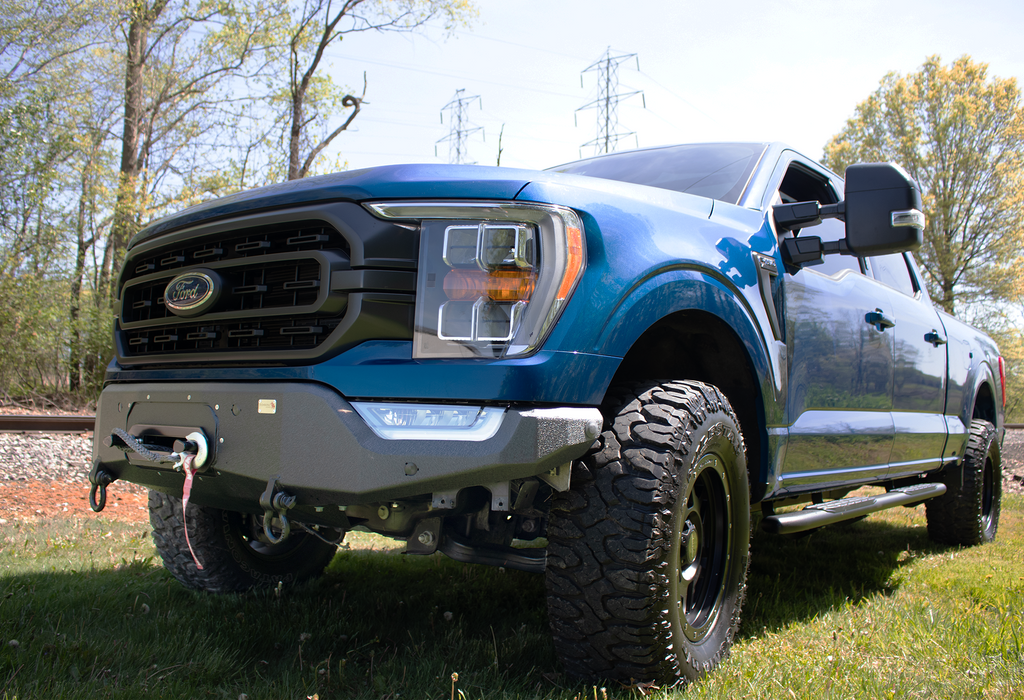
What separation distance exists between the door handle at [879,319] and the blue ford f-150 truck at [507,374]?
25.7 inches

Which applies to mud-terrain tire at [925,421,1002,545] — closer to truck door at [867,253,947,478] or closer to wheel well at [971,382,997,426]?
wheel well at [971,382,997,426]

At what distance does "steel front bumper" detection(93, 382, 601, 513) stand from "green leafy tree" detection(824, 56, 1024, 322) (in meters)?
26.1

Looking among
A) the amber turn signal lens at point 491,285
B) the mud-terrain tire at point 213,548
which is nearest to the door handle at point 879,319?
the amber turn signal lens at point 491,285

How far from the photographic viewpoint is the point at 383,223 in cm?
176

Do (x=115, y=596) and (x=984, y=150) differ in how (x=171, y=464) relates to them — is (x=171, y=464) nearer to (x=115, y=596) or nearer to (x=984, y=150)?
(x=115, y=596)

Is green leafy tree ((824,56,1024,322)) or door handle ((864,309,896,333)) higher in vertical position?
green leafy tree ((824,56,1024,322))

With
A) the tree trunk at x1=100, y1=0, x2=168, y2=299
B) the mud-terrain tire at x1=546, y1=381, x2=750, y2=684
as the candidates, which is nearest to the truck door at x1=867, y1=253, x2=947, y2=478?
the mud-terrain tire at x1=546, y1=381, x2=750, y2=684

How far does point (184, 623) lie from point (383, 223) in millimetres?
1734

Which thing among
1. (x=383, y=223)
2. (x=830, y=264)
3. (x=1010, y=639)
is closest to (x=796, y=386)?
(x=830, y=264)

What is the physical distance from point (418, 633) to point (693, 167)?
2.24m

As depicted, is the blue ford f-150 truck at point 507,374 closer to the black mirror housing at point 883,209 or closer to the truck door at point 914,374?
the black mirror housing at point 883,209

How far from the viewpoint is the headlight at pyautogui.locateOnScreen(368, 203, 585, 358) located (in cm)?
167

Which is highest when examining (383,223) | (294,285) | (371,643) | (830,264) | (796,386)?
(830,264)

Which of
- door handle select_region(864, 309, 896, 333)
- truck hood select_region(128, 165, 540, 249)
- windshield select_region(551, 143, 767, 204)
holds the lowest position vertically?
door handle select_region(864, 309, 896, 333)
